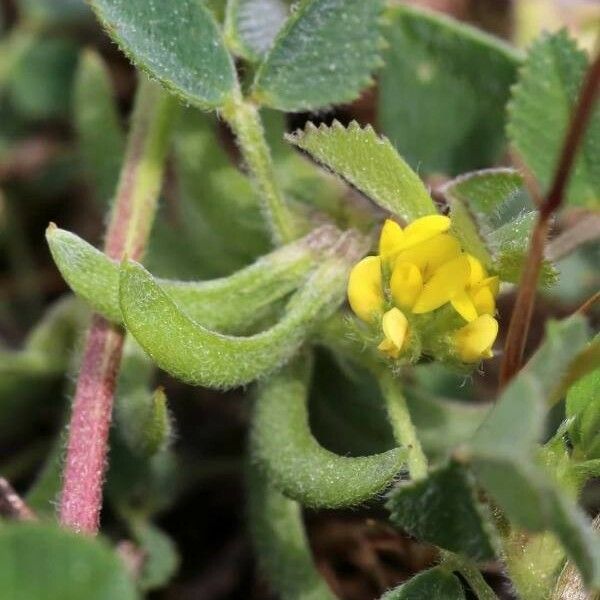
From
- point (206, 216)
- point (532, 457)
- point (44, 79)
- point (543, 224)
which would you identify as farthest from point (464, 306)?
point (44, 79)

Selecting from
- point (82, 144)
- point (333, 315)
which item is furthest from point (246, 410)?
point (82, 144)

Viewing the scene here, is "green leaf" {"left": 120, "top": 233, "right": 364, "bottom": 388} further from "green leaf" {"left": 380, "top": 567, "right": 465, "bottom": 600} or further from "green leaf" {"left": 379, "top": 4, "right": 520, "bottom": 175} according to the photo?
"green leaf" {"left": 379, "top": 4, "right": 520, "bottom": 175}

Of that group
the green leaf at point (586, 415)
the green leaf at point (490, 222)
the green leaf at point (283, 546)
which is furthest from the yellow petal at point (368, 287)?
the green leaf at point (283, 546)

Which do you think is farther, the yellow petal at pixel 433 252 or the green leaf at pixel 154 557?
the green leaf at pixel 154 557

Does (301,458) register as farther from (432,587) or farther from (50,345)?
(50,345)

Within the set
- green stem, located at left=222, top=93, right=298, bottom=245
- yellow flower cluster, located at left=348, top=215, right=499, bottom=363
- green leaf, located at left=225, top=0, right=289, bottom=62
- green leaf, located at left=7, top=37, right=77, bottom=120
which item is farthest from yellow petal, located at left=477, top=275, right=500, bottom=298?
green leaf, located at left=7, top=37, right=77, bottom=120

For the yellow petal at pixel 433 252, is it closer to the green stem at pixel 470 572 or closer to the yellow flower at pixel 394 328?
the yellow flower at pixel 394 328

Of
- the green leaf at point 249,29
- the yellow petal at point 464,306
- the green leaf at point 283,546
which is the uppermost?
the green leaf at point 249,29
